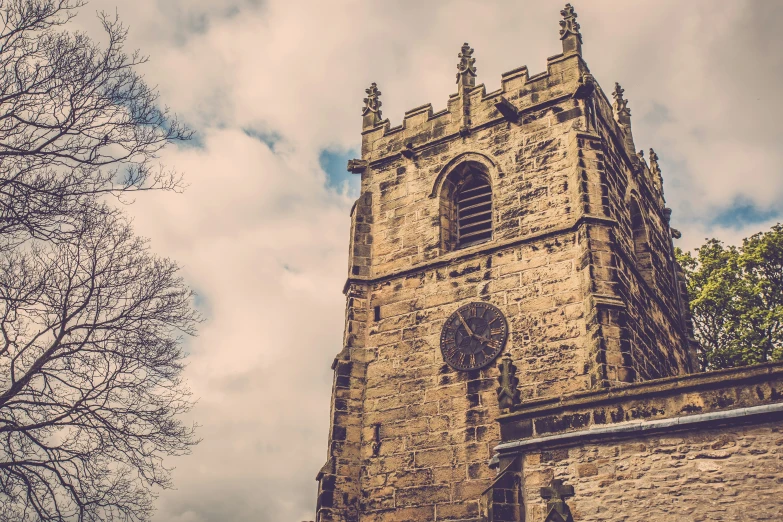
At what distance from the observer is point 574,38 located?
1641cm

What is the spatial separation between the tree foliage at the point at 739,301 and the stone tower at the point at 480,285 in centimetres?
292

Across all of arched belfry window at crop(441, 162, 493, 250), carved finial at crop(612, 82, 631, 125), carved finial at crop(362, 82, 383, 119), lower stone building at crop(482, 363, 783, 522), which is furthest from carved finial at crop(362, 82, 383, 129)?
lower stone building at crop(482, 363, 783, 522)

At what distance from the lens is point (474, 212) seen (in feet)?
52.6

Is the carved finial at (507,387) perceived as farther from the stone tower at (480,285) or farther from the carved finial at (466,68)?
the carved finial at (466,68)

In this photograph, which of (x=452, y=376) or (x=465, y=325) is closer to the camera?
(x=452, y=376)

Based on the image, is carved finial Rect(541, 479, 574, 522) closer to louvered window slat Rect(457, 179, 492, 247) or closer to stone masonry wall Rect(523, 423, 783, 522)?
stone masonry wall Rect(523, 423, 783, 522)

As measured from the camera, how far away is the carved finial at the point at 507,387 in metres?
10.9

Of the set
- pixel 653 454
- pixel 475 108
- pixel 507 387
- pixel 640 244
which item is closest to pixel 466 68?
pixel 475 108

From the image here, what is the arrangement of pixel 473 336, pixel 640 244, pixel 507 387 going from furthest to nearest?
pixel 640 244 < pixel 473 336 < pixel 507 387

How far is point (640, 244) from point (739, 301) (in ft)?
19.0

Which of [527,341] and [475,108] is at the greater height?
[475,108]

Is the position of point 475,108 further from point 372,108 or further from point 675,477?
point 675,477

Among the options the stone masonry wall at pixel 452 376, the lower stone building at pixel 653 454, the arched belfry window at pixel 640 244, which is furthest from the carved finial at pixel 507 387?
the arched belfry window at pixel 640 244

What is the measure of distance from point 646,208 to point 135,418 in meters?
12.9
